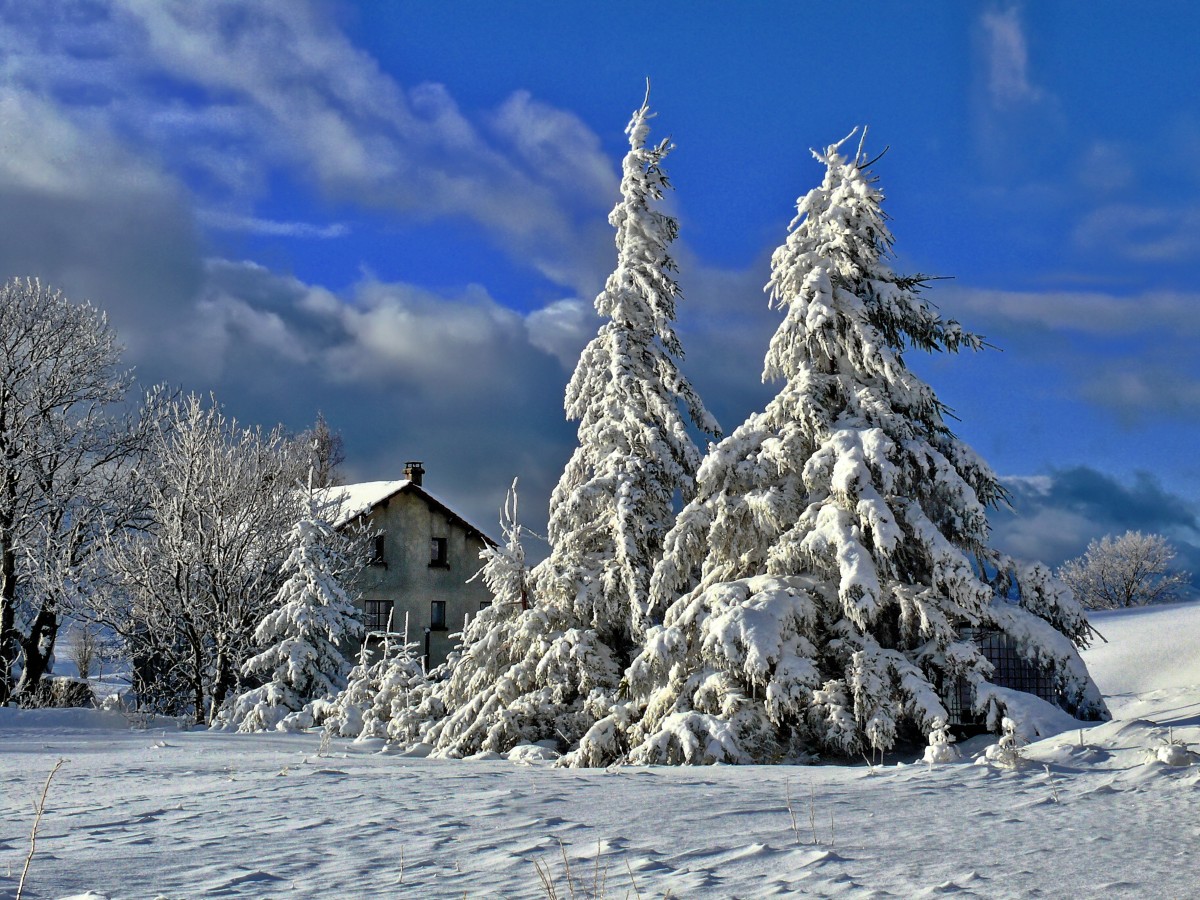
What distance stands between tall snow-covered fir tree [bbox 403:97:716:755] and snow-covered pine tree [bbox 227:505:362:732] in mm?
6861

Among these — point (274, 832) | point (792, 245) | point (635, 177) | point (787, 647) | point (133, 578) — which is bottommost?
point (274, 832)

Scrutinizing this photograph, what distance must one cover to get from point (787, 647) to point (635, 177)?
10408 millimetres

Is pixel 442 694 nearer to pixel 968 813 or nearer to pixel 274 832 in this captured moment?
pixel 274 832

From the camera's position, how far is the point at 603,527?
61.9ft

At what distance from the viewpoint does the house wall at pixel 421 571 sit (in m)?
40.9

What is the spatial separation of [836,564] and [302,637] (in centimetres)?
1629

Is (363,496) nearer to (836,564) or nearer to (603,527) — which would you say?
(603,527)

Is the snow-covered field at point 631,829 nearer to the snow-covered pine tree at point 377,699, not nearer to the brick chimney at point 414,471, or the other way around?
the snow-covered pine tree at point 377,699

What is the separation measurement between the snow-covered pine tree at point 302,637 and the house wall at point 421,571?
12.8m

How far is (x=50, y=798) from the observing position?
401 inches

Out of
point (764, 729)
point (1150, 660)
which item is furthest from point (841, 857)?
point (1150, 660)

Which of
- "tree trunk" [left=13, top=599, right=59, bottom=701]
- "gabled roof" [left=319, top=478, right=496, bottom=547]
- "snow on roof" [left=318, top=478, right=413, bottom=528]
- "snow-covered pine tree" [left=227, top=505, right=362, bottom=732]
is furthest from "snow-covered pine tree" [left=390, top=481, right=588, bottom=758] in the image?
"gabled roof" [left=319, top=478, right=496, bottom=547]

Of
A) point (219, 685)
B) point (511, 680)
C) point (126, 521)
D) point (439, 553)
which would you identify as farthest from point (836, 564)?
point (439, 553)

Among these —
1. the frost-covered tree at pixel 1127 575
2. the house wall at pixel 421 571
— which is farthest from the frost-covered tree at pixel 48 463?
the frost-covered tree at pixel 1127 575
